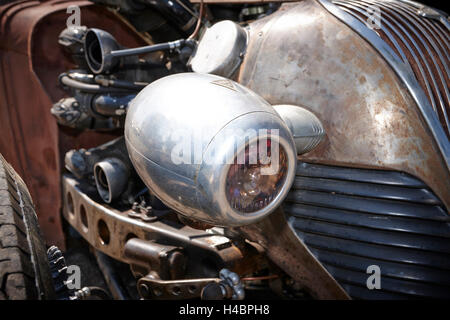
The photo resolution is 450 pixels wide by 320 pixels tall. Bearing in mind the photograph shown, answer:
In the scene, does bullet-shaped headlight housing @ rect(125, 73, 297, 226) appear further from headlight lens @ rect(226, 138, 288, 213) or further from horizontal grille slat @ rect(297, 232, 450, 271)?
horizontal grille slat @ rect(297, 232, 450, 271)

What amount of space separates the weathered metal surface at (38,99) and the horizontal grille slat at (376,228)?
1.65 meters

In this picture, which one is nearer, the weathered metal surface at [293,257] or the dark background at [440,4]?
the weathered metal surface at [293,257]

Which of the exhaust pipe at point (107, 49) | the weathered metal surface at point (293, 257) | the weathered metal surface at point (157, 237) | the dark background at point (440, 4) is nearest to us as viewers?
the weathered metal surface at point (293, 257)

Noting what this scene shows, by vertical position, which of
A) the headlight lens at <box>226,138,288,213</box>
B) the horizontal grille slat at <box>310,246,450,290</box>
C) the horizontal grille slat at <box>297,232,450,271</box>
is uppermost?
the headlight lens at <box>226,138,288,213</box>

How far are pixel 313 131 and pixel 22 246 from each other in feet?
2.75

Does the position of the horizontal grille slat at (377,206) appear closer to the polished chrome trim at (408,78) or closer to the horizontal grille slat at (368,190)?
the horizontal grille slat at (368,190)

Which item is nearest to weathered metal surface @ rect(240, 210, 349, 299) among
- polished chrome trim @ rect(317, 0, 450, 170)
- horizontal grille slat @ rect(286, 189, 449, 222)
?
horizontal grille slat @ rect(286, 189, 449, 222)

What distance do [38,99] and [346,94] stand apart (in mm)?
1847

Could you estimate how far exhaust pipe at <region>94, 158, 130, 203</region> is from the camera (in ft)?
6.06

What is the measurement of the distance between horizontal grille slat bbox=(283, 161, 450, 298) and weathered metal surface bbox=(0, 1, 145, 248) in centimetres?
165

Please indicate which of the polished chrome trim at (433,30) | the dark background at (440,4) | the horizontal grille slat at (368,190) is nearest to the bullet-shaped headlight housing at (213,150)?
the horizontal grille slat at (368,190)

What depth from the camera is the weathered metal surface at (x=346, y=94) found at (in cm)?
120

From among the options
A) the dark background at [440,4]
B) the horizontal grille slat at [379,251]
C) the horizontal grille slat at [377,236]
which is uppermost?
the dark background at [440,4]

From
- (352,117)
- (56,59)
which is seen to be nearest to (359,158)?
(352,117)
